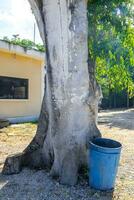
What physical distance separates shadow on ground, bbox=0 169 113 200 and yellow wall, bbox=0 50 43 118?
8683 millimetres

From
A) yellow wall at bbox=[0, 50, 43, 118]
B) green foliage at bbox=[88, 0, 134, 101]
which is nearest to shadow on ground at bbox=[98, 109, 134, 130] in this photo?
yellow wall at bbox=[0, 50, 43, 118]

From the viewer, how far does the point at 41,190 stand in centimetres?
547

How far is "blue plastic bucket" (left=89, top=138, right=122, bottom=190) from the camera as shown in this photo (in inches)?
211

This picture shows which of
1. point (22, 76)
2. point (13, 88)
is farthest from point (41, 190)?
point (22, 76)

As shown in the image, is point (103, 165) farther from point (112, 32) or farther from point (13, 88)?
point (13, 88)

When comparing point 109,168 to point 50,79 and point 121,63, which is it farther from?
point 121,63

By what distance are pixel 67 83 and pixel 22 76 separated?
1003cm

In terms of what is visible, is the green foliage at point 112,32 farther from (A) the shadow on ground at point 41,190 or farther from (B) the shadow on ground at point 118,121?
(B) the shadow on ground at point 118,121

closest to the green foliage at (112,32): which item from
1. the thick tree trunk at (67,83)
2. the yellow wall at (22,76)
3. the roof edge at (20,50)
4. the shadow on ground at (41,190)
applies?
the thick tree trunk at (67,83)

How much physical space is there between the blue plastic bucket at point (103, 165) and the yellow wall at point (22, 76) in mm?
9507

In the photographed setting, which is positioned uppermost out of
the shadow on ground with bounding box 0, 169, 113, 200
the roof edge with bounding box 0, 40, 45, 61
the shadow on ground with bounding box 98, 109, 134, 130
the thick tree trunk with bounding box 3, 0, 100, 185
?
the roof edge with bounding box 0, 40, 45, 61

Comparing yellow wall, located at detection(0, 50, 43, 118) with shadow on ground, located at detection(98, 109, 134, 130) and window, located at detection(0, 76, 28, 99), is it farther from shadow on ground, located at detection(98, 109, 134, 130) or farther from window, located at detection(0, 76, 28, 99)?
shadow on ground, located at detection(98, 109, 134, 130)

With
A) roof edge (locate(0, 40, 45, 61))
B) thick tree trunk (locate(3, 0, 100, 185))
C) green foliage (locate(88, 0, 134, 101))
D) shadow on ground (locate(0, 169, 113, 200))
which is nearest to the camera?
shadow on ground (locate(0, 169, 113, 200))

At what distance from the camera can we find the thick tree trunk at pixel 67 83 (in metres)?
5.73
